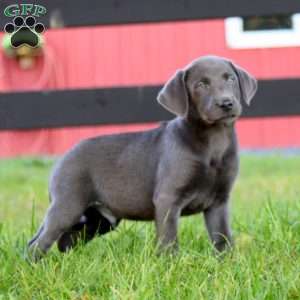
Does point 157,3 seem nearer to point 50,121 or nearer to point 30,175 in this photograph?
point 50,121

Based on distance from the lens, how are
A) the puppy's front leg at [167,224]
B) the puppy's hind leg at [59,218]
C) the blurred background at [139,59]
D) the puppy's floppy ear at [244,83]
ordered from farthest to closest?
the blurred background at [139,59]
the puppy's hind leg at [59,218]
the puppy's floppy ear at [244,83]
the puppy's front leg at [167,224]

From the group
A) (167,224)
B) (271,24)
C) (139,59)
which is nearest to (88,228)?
(167,224)

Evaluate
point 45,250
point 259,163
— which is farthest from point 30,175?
point 45,250

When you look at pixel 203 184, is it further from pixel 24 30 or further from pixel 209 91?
pixel 24 30

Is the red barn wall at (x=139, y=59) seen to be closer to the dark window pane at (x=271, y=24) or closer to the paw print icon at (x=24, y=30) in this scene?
the dark window pane at (x=271, y=24)

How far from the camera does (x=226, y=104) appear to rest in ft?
10.8

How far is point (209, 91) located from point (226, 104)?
15cm

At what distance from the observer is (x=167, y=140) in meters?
3.57

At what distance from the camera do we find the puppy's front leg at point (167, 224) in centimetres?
339

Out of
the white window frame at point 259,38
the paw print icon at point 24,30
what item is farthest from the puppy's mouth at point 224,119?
the white window frame at point 259,38

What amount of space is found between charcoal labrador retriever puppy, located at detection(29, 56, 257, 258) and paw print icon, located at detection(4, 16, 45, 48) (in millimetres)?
872

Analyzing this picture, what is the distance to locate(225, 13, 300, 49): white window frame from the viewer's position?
12.7 metres

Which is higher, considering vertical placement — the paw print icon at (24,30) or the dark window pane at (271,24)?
the dark window pane at (271,24)

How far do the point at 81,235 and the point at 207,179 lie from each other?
2.74 feet
